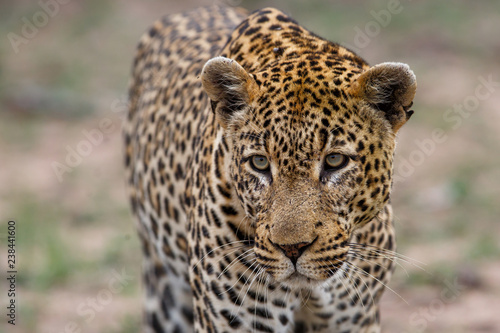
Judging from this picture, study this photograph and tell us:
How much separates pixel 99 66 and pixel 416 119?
21.9 feet

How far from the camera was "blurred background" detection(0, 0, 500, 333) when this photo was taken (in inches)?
356

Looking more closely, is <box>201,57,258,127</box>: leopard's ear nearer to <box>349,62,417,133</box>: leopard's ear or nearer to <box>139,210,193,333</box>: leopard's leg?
<box>349,62,417,133</box>: leopard's ear

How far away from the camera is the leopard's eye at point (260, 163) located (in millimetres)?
4617

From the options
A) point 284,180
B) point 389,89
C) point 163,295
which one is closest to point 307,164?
point 284,180

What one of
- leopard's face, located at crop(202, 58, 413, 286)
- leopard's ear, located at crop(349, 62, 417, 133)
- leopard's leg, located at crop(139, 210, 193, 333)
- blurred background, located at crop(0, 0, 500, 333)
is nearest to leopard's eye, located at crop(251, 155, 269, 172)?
leopard's face, located at crop(202, 58, 413, 286)

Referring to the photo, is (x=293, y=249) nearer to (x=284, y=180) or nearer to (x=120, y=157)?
(x=284, y=180)

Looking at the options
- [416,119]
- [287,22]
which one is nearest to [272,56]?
[287,22]

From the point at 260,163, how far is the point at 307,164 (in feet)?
0.94

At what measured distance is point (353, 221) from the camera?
4727mm

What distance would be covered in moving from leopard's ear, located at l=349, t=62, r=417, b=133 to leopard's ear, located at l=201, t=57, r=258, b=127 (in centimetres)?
58

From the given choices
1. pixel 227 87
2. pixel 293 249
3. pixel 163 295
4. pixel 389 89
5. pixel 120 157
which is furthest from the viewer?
pixel 120 157

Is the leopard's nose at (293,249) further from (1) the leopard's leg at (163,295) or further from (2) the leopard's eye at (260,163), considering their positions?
(1) the leopard's leg at (163,295)

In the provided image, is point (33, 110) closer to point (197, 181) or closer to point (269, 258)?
point (197, 181)

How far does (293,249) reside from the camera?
175 inches
